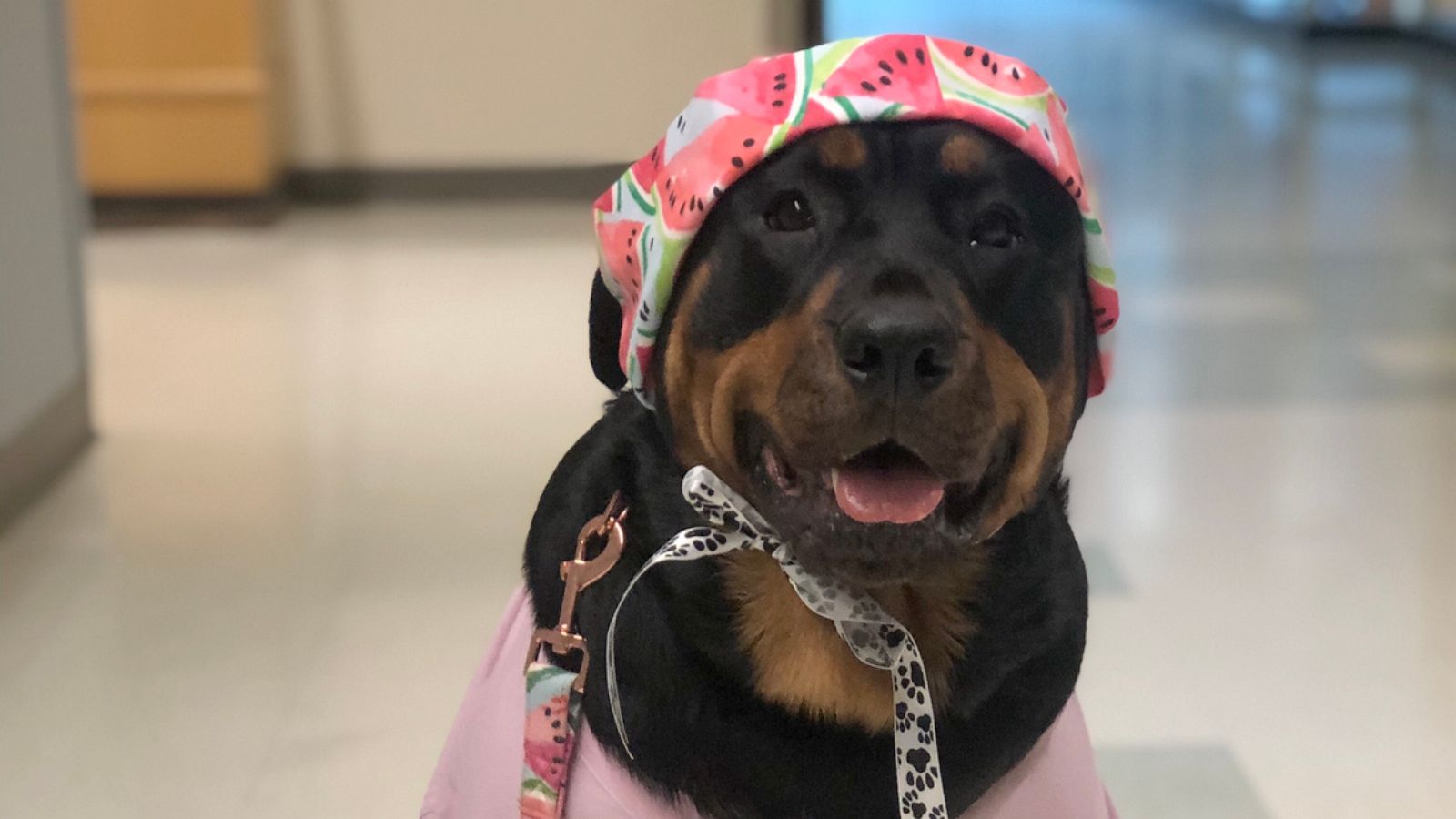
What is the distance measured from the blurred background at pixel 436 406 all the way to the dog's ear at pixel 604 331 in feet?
2.37

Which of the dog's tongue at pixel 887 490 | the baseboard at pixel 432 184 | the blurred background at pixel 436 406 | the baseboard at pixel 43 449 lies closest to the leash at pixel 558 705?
the dog's tongue at pixel 887 490

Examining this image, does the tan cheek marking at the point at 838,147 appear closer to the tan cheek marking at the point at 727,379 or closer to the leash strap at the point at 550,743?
the tan cheek marking at the point at 727,379

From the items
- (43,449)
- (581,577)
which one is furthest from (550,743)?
(43,449)

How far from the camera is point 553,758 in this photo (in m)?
1.29

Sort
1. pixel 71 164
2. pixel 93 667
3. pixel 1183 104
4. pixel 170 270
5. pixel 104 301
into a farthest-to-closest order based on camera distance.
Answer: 1. pixel 1183 104
2. pixel 170 270
3. pixel 104 301
4. pixel 71 164
5. pixel 93 667

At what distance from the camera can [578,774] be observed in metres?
1.29

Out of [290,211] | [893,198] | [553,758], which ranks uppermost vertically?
[893,198]

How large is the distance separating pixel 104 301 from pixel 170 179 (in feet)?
4.16

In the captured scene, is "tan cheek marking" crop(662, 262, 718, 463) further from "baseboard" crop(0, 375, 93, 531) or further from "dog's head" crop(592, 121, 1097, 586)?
"baseboard" crop(0, 375, 93, 531)

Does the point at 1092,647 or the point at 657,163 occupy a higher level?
the point at 657,163

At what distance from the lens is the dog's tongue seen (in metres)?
1.15

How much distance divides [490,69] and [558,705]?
452cm

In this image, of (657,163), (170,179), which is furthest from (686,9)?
(657,163)

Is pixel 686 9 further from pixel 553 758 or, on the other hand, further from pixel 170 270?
pixel 553 758
